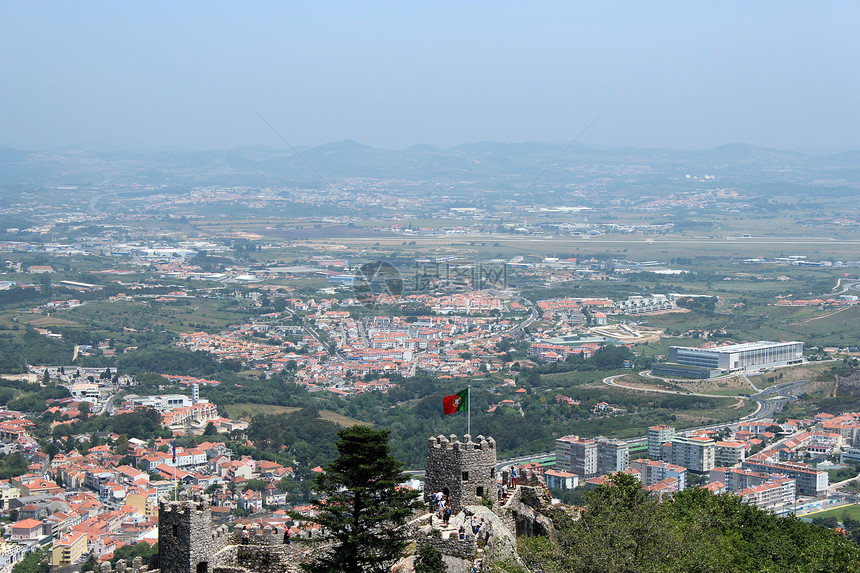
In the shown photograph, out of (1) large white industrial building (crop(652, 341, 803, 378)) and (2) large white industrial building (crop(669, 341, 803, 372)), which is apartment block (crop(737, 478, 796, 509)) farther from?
(2) large white industrial building (crop(669, 341, 803, 372))

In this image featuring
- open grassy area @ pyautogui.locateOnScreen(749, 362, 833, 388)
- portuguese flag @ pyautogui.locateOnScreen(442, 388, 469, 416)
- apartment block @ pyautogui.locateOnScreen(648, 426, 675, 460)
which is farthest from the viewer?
open grassy area @ pyautogui.locateOnScreen(749, 362, 833, 388)

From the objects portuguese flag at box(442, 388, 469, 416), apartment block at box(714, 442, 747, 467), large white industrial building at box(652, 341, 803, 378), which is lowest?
large white industrial building at box(652, 341, 803, 378)

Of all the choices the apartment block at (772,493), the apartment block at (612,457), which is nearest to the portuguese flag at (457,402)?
the apartment block at (772,493)

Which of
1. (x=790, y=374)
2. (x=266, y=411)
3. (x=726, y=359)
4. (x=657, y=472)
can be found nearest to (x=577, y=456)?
(x=657, y=472)

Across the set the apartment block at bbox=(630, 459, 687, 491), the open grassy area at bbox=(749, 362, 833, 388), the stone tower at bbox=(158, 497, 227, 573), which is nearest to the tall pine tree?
the stone tower at bbox=(158, 497, 227, 573)

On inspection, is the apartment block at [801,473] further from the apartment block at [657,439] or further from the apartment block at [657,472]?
the apartment block at [657,472]

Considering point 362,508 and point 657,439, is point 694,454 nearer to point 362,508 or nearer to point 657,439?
point 657,439
